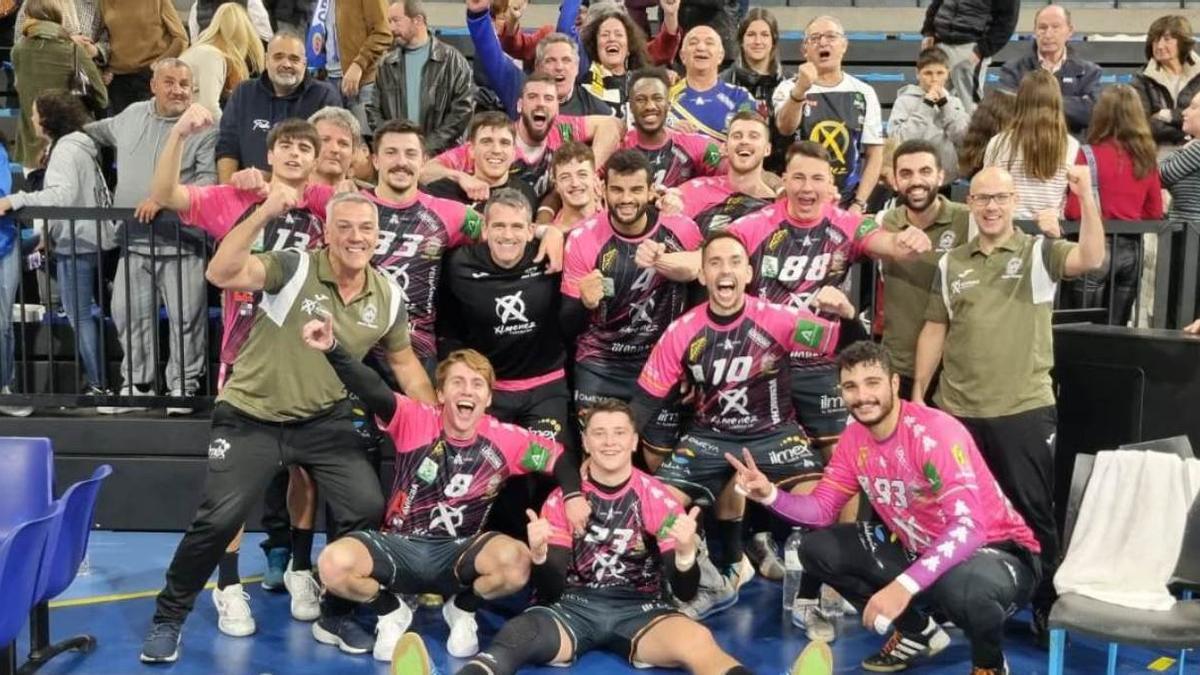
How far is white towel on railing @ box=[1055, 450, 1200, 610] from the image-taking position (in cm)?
489

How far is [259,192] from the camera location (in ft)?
19.4

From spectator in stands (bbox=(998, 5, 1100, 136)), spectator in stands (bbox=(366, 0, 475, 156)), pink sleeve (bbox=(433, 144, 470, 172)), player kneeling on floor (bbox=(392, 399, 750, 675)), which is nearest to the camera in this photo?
player kneeling on floor (bbox=(392, 399, 750, 675))

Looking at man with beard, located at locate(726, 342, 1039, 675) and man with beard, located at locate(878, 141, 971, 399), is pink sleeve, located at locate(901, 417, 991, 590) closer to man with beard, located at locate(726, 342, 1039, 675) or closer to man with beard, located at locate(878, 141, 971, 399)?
man with beard, located at locate(726, 342, 1039, 675)

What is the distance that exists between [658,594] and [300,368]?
174 cm

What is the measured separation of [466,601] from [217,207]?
80.0 inches

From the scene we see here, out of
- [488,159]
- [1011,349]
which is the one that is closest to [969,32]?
[1011,349]

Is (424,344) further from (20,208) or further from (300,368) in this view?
(20,208)

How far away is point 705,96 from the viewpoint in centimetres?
695

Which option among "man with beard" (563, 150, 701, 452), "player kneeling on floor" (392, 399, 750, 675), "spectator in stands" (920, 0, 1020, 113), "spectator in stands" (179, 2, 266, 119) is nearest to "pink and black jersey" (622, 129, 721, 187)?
"man with beard" (563, 150, 701, 452)

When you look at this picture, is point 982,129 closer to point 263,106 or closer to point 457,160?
point 457,160

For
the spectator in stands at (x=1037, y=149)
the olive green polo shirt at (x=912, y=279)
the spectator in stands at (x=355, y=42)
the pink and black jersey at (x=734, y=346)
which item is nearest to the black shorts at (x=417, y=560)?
the pink and black jersey at (x=734, y=346)

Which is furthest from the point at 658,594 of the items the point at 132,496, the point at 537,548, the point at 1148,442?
the point at 132,496

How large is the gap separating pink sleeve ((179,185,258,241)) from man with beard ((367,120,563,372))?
57 centimetres

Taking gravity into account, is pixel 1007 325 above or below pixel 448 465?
above
